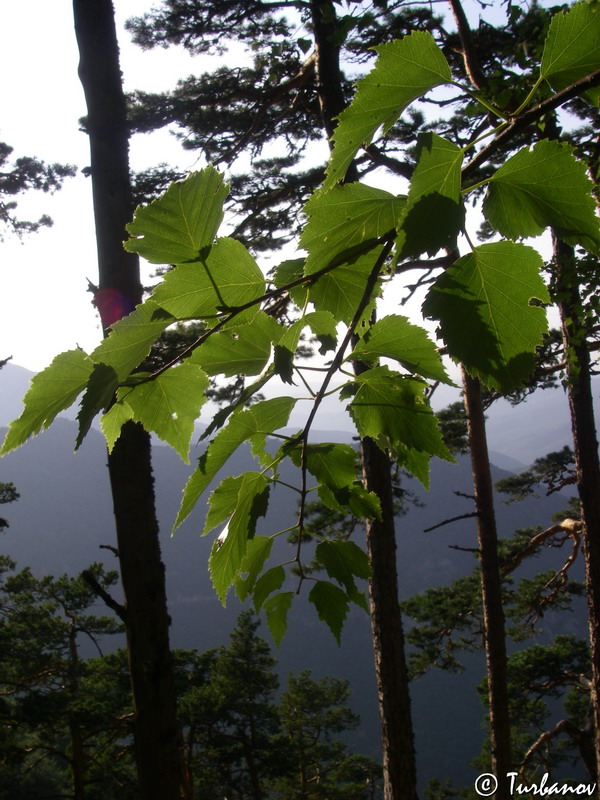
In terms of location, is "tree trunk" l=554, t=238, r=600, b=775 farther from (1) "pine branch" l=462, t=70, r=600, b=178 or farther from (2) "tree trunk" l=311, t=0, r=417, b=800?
(1) "pine branch" l=462, t=70, r=600, b=178

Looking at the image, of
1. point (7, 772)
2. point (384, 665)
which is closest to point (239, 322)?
point (384, 665)

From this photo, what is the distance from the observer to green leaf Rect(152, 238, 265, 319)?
21.7 inches

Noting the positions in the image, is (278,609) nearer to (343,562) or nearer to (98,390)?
(343,562)

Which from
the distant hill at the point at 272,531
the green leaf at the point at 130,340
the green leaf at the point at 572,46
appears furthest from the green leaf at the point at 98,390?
the distant hill at the point at 272,531

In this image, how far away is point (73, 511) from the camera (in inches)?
2788

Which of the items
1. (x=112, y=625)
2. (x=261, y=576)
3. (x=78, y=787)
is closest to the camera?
(x=261, y=576)

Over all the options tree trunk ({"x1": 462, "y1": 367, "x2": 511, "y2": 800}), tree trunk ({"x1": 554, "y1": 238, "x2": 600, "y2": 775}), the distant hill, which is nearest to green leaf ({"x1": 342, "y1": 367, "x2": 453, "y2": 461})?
tree trunk ({"x1": 554, "y1": 238, "x2": 600, "y2": 775})

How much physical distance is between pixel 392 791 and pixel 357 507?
18.9 feet

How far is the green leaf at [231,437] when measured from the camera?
594mm

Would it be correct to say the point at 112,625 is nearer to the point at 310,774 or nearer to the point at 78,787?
the point at 78,787

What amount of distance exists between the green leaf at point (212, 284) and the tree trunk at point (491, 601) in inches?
298

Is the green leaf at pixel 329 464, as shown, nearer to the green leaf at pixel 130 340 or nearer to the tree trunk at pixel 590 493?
the green leaf at pixel 130 340

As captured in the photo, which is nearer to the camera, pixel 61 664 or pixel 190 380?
pixel 190 380
